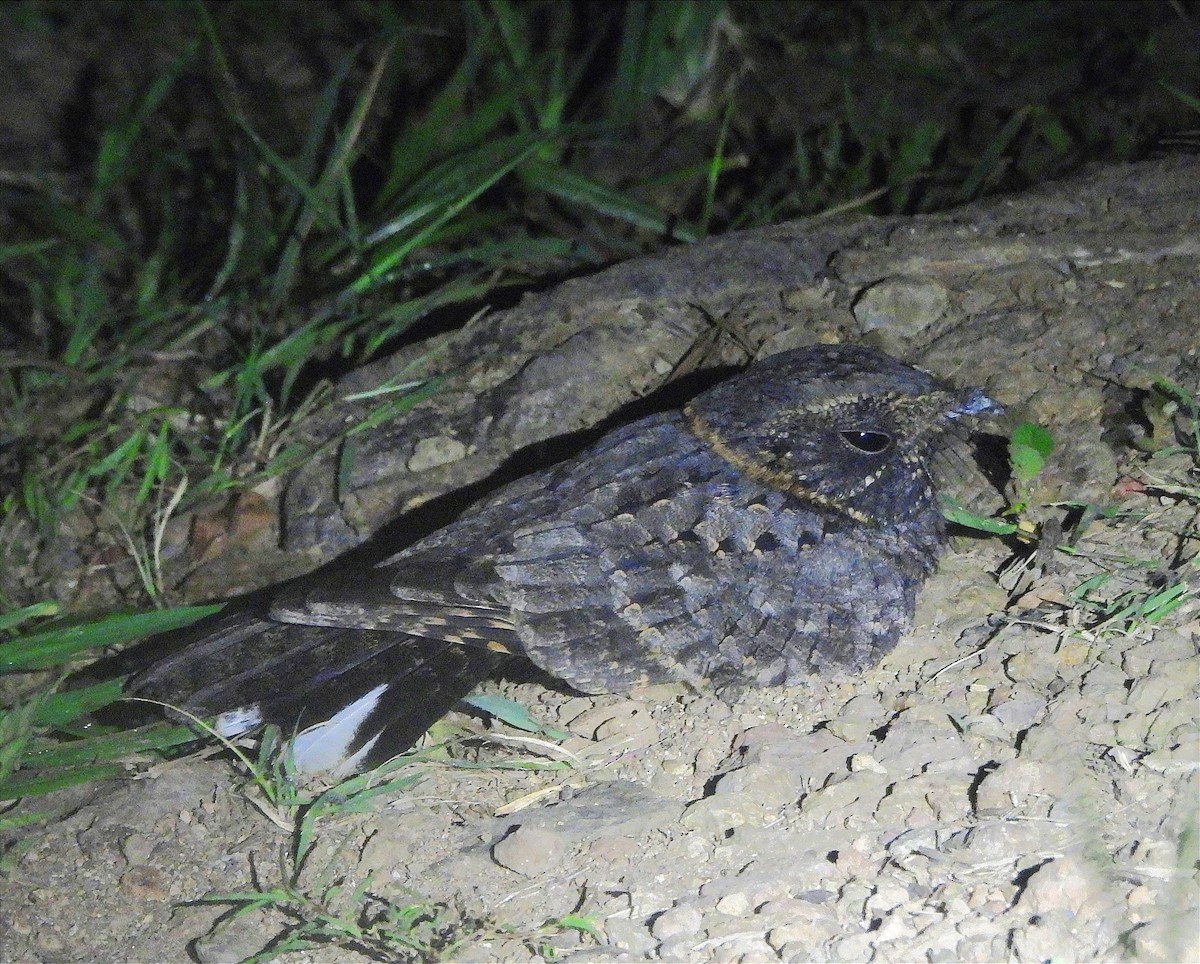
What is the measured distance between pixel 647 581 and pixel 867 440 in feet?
2.27

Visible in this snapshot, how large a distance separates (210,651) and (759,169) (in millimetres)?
3396

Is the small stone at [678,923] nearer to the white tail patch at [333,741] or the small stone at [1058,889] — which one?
the small stone at [1058,889]

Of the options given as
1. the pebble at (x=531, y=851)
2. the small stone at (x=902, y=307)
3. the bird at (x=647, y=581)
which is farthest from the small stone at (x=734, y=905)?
the small stone at (x=902, y=307)

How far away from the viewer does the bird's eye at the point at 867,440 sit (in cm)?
328

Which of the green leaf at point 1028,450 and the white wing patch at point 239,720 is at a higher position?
the white wing patch at point 239,720

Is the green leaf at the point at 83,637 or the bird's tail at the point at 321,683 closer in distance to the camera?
the bird's tail at the point at 321,683

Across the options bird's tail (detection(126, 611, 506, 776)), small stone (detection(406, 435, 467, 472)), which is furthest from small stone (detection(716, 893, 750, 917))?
small stone (detection(406, 435, 467, 472))

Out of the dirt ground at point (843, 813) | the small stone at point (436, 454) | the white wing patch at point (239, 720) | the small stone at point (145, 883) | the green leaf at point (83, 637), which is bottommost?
the dirt ground at point (843, 813)

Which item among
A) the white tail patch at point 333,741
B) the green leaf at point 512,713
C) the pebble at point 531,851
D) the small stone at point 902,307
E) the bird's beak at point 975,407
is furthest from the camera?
the small stone at point 902,307

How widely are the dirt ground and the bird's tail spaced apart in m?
0.13

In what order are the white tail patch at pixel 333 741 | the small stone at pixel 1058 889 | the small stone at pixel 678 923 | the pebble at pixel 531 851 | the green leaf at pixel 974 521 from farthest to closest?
the green leaf at pixel 974 521
the white tail patch at pixel 333 741
the pebble at pixel 531 851
the small stone at pixel 678 923
the small stone at pixel 1058 889

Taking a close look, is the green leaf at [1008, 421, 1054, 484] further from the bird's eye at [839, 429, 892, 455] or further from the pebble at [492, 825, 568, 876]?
the pebble at [492, 825, 568, 876]

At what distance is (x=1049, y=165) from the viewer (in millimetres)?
5113

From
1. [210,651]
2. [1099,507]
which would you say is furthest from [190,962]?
[1099,507]
